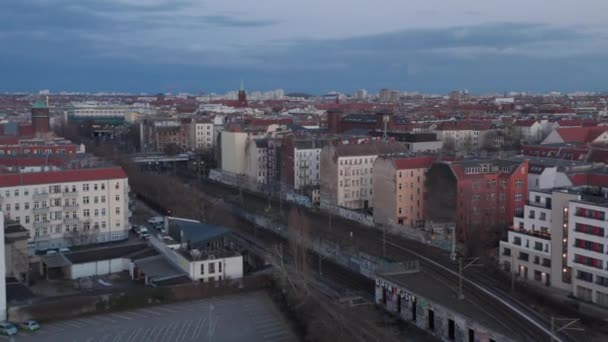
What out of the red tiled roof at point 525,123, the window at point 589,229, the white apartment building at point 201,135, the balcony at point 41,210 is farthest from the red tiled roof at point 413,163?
the red tiled roof at point 525,123

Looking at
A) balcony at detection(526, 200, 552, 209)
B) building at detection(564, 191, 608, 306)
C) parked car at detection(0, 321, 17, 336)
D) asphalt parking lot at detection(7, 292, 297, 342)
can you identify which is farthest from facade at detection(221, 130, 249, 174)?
parked car at detection(0, 321, 17, 336)

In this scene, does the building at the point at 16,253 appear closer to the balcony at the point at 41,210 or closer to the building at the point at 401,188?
the balcony at the point at 41,210

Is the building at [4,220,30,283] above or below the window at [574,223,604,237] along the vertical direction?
below

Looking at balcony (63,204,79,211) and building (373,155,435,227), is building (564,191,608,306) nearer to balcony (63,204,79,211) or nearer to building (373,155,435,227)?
building (373,155,435,227)

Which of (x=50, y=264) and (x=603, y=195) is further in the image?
(x=50, y=264)

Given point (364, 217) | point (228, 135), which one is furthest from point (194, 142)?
point (364, 217)

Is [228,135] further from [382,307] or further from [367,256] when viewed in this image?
[382,307]

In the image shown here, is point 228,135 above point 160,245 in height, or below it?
above

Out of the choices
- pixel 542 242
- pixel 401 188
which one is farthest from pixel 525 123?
pixel 542 242

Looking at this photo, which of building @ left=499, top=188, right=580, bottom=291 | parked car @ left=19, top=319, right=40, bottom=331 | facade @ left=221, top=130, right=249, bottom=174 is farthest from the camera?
facade @ left=221, top=130, right=249, bottom=174
